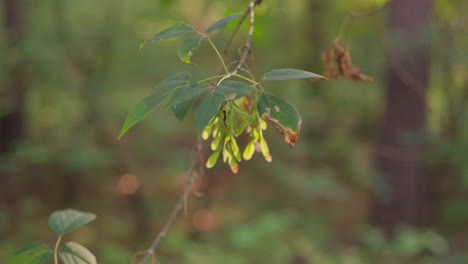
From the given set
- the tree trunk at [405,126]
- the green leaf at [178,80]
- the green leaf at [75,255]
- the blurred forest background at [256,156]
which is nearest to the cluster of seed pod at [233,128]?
the green leaf at [178,80]

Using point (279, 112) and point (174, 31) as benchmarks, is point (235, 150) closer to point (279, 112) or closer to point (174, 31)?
point (279, 112)

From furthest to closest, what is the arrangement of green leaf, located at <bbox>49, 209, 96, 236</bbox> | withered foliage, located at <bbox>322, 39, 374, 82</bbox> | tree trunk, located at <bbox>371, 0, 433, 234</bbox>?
tree trunk, located at <bbox>371, 0, 433, 234</bbox>, withered foliage, located at <bbox>322, 39, 374, 82</bbox>, green leaf, located at <bbox>49, 209, 96, 236</bbox>

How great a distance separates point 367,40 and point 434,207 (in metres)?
2.30

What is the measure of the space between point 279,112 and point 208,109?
165mm

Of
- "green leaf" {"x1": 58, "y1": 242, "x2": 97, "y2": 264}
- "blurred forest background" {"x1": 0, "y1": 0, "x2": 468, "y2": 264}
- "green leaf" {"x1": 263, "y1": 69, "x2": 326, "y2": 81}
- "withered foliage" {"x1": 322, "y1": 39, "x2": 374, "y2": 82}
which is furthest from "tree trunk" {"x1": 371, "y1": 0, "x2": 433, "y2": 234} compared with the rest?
"green leaf" {"x1": 58, "y1": 242, "x2": 97, "y2": 264}

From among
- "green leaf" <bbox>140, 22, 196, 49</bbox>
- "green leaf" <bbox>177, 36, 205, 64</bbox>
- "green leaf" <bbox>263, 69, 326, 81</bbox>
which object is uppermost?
"green leaf" <bbox>140, 22, 196, 49</bbox>

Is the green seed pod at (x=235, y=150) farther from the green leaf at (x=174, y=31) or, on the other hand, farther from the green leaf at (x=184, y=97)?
the green leaf at (x=174, y=31)

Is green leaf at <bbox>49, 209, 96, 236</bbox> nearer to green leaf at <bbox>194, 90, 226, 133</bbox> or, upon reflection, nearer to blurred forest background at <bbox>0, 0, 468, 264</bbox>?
green leaf at <bbox>194, 90, 226, 133</bbox>

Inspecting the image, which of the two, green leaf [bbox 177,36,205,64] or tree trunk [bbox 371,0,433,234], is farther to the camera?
tree trunk [bbox 371,0,433,234]

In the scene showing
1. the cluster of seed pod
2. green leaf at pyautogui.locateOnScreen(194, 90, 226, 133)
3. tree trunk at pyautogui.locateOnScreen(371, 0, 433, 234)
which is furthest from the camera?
tree trunk at pyautogui.locateOnScreen(371, 0, 433, 234)

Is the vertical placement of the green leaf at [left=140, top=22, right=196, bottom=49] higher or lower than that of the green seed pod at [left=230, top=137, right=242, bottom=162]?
higher

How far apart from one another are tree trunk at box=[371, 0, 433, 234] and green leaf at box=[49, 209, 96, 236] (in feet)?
12.8

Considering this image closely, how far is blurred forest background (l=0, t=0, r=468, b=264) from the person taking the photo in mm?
4324

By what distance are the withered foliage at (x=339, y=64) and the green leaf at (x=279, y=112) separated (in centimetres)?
60
